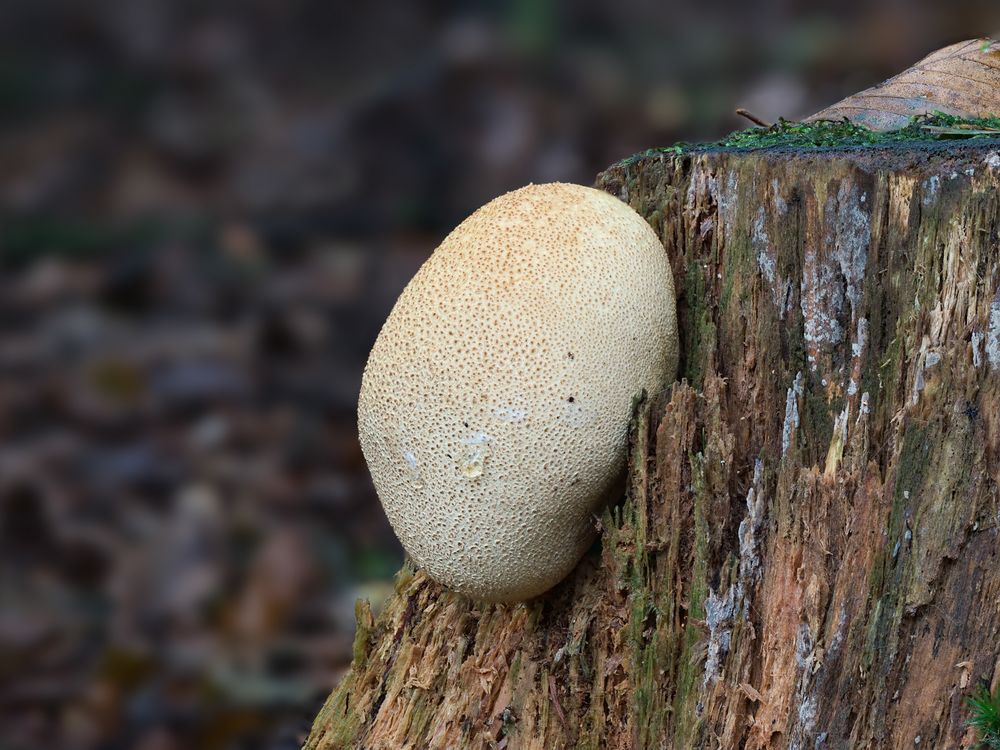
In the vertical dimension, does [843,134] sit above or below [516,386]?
above

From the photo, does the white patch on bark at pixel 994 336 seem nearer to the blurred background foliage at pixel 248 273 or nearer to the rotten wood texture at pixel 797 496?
the rotten wood texture at pixel 797 496

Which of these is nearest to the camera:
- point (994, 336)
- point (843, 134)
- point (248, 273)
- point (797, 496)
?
point (994, 336)

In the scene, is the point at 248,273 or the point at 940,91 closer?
the point at 940,91

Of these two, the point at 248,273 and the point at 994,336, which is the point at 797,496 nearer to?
the point at 994,336

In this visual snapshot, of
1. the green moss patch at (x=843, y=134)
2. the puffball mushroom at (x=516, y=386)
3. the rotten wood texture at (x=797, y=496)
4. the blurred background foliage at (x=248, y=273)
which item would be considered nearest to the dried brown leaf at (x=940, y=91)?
the green moss patch at (x=843, y=134)

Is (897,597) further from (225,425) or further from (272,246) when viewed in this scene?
(272,246)

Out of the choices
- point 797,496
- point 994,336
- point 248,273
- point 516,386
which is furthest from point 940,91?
point 248,273

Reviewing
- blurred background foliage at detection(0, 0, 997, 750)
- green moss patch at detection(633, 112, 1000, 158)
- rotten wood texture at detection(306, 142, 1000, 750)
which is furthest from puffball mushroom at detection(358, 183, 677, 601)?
blurred background foliage at detection(0, 0, 997, 750)

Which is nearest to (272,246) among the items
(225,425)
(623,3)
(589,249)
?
(225,425)
